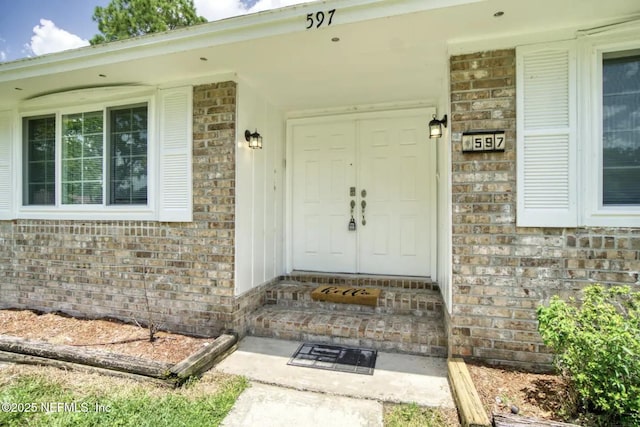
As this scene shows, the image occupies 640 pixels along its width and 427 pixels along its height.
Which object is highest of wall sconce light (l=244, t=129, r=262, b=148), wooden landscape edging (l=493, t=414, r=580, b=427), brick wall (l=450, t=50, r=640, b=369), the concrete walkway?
wall sconce light (l=244, t=129, r=262, b=148)

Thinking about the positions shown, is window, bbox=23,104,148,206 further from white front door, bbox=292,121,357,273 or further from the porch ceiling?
white front door, bbox=292,121,357,273

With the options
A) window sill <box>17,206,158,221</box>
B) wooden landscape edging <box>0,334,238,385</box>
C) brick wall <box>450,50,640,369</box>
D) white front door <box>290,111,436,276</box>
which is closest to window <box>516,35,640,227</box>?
brick wall <box>450,50,640,369</box>

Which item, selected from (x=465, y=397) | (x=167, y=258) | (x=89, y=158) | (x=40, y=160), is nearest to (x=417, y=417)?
(x=465, y=397)

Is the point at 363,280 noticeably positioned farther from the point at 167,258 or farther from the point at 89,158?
the point at 89,158

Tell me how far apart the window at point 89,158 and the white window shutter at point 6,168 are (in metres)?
0.20

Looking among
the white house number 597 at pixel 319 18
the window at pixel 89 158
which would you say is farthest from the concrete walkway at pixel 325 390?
the white house number 597 at pixel 319 18

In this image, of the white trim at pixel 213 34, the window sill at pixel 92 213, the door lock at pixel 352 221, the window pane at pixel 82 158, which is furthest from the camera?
the door lock at pixel 352 221

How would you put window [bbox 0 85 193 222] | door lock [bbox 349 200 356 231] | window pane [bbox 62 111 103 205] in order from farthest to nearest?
door lock [bbox 349 200 356 231]
window pane [bbox 62 111 103 205]
window [bbox 0 85 193 222]

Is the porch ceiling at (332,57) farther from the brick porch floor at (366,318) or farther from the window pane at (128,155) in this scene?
the brick porch floor at (366,318)

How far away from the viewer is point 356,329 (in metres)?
2.96

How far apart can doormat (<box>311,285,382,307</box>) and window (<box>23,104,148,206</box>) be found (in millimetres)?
2198

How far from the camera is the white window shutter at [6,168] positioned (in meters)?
3.93

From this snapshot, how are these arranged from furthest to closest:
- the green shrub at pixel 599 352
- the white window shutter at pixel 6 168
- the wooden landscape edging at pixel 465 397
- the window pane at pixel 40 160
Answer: the white window shutter at pixel 6 168 < the window pane at pixel 40 160 < the wooden landscape edging at pixel 465 397 < the green shrub at pixel 599 352

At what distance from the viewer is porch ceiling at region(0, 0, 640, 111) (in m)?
2.17
